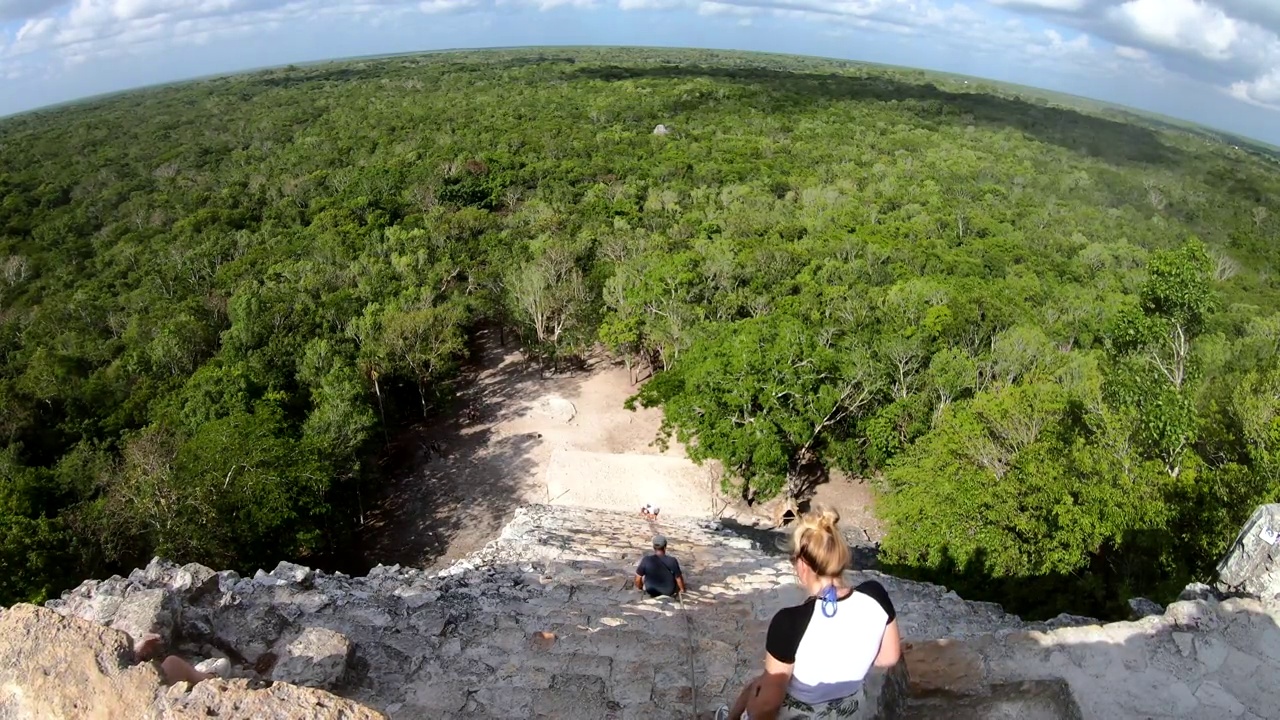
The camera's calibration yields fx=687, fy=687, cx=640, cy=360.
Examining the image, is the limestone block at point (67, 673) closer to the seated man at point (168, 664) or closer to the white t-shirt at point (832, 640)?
the seated man at point (168, 664)

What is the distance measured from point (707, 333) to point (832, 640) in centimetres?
Result: 2039

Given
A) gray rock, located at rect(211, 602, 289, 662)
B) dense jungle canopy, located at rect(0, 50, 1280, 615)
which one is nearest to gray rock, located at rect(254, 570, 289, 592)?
gray rock, located at rect(211, 602, 289, 662)

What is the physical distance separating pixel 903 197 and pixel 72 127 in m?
120

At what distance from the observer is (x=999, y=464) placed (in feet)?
51.9

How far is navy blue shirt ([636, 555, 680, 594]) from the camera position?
30.3 ft

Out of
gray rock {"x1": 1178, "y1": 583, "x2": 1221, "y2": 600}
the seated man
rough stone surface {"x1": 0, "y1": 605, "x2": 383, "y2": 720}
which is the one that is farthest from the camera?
gray rock {"x1": 1178, "y1": 583, "x2": 1221, "y2": 600}

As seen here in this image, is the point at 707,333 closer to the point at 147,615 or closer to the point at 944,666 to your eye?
the point at 944,666

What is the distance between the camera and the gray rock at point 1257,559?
22.1ft

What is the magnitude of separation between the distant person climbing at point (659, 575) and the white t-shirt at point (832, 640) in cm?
525

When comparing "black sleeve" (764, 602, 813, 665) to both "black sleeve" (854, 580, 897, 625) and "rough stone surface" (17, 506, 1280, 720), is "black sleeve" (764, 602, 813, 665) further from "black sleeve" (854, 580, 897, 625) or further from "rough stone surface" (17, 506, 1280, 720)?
"rough stone surface" (17, 506, 1280, 720)

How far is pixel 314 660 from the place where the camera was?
239 inches

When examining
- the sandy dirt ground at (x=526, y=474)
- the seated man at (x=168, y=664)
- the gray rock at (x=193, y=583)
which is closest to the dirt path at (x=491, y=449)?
the sandy dirt ground at (x=526, y=474)

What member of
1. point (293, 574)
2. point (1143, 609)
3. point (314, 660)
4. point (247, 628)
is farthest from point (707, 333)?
point (314, 660)

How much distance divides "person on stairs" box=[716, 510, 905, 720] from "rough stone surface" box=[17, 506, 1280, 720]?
992 mm
